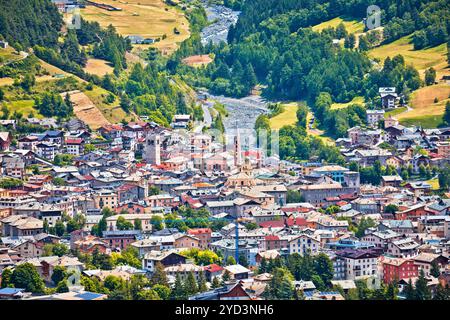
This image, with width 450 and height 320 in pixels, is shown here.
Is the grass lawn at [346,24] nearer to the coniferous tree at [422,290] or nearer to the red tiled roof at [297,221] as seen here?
the red tiled roof at [297,221]

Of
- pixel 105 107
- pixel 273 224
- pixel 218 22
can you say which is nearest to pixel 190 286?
pixel 273 224

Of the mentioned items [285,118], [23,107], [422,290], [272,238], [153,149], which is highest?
[23,107]

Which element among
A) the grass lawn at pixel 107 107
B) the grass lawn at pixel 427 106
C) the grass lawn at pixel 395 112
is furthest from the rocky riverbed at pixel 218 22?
the grass lawn at pixel 395 112

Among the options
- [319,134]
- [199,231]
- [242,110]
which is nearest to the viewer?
[199,231]

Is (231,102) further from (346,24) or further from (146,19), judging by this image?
(146,19)

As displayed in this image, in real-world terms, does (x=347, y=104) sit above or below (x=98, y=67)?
below

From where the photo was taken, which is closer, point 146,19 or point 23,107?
point 23,107

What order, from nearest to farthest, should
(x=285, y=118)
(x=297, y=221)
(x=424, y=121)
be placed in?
1. (x=297, y=221)
2. (x=424, y=121)
3. (x=285, y=118)

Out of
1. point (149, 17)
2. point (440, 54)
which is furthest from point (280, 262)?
point (149, 17)
